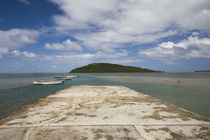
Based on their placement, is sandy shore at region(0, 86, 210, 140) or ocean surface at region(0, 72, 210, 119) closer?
sandy shore at region(0, 86, 210, 140)

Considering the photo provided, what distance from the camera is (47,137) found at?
2957 mm

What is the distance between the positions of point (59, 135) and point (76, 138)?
48 centimetres

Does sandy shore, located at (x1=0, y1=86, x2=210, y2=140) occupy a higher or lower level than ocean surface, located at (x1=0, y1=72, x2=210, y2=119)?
higher

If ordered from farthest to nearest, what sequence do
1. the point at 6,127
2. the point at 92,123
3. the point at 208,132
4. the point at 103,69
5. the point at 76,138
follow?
1. the point at 103,69
2. the point at 92,123
3. the point at 6,127
4. the point at 208,132
5. the point at 76,138

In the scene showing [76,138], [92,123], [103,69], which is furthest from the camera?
[103,69]

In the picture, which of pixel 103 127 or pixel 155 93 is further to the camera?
pixel 155 93

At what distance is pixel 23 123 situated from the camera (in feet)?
12.4

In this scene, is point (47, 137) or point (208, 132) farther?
point (208, 132)

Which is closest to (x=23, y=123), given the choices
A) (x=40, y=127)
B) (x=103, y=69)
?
(x=40, y=127)

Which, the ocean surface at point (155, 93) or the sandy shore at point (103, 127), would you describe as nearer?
the sandy shore at point (103, 127)

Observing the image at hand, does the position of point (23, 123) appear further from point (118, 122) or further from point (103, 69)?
point (103, 69)

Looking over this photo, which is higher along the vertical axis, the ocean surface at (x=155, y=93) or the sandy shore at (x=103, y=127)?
the sandy shore at (x=103, y=127)

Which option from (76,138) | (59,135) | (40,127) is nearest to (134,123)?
(76,138)

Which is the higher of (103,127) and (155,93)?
(103,127)
